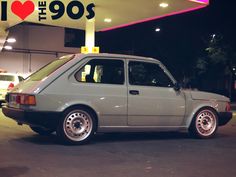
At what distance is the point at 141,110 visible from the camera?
347 inches

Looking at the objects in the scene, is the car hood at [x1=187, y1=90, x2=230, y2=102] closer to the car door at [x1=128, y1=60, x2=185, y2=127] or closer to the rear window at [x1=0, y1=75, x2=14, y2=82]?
the car door at [x1=128, y1=60, x2=185, y2=127]

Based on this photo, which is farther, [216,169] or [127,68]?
[127,68]

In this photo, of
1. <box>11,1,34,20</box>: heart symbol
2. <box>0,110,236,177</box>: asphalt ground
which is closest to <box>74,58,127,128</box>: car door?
<box>0,110,236,177</box>: asphalt ground

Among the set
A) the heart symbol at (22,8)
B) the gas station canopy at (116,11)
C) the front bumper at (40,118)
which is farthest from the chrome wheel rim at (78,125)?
the heart symbol at (22,8)

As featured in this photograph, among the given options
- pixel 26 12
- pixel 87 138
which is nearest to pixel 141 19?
pixel 26 12

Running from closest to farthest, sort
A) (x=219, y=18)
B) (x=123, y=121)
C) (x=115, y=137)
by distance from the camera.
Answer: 1. (x=123, y=121)
2. (x=115, y=137)
3. (x=219, y=18)

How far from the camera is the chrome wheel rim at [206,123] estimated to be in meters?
9.58

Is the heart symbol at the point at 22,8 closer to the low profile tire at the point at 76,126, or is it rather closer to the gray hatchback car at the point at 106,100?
the gray hatchback car at the point at 106,100

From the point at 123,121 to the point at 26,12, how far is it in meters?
12.2

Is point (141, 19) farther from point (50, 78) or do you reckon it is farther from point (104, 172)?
point (104, 172)

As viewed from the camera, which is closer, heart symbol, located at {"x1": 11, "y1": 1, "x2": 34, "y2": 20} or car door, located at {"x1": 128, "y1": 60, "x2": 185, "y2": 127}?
car door, located at {"x1": 128, "y1": 60, "x2": 185, "y2": 127}

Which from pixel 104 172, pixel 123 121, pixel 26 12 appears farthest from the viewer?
pixel 26 12

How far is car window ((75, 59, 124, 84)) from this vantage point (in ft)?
28.4

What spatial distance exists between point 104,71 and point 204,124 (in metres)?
2.50
